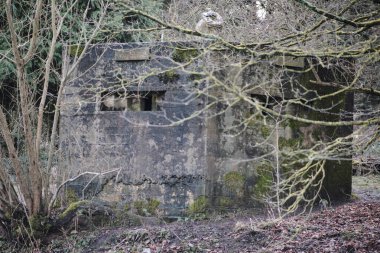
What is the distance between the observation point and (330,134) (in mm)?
9156

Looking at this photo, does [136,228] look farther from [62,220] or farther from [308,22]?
[308,22]

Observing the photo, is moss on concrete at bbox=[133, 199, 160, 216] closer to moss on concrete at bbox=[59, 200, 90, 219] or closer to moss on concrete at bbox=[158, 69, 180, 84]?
moss on concrete at bbox=[59, 200, 90, 219]

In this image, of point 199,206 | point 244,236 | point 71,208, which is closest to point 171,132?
point 199,206

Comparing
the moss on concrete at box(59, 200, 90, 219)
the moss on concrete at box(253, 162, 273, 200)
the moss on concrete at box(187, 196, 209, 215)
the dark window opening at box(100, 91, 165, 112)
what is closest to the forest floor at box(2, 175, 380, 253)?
the moss on concrete at box(187, 196, 209, 215)

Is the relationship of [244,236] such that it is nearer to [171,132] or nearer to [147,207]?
[147,207]

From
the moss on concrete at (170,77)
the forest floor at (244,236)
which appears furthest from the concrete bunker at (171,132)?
the forest floor at (244,236)

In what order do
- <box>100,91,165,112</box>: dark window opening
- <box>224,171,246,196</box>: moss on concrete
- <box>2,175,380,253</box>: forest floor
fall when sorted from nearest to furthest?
<box>2,175,380,253</box>: forest floor
<box>224,171,246,196</box>: moss on concrete
<box>100,91,165,112</box>: dark window opening

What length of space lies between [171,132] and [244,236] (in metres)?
2.12

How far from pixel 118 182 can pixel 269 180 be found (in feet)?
8.17

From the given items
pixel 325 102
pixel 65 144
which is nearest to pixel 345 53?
pixel 325 102

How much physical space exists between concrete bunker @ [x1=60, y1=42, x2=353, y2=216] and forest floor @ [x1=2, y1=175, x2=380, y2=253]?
2.05 feet

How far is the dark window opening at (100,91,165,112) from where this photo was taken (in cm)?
849

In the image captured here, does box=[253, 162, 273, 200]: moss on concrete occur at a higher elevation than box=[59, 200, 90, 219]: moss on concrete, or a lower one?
higher

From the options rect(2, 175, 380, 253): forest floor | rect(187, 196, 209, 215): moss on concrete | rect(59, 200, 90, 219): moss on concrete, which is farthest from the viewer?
rect(187, 196, 209, 215): moss on concrete
